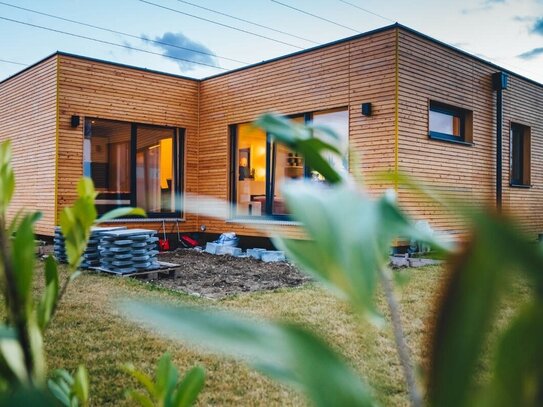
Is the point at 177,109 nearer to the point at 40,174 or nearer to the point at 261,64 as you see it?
the point at 261,64

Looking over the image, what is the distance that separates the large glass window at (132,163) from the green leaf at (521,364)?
33.4ft

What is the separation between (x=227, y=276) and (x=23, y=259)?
6.46m

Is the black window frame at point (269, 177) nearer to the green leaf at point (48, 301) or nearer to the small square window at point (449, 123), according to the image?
the small square window at point (449, 123)

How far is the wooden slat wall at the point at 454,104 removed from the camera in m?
8.42

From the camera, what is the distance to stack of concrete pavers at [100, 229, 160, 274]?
651 centimetres

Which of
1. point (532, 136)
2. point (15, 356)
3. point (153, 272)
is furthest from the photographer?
point (532, 136)

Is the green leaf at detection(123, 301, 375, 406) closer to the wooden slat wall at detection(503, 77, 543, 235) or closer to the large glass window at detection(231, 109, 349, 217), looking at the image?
the large glass window at detection(231, 109, 349, 217)

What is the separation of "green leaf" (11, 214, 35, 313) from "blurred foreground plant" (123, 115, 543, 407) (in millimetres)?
175

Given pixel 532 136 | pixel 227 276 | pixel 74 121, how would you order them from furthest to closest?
1. pixel 532 136
2. pixel 74 121
3. pixel 227 276

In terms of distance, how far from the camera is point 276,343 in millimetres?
208

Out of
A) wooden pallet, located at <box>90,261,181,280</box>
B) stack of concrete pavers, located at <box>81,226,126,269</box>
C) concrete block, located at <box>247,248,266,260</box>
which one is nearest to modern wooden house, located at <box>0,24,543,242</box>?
concrete block, located at <box>247,248,266,260</box>

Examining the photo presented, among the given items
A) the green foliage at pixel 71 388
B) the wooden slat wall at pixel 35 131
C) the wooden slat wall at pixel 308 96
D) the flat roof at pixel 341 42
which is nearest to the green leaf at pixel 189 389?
the green foliage at pixel 71 388

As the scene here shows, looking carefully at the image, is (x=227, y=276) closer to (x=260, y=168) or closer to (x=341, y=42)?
(x=260, y=168)

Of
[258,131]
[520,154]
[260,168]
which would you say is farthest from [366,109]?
[520,154]
